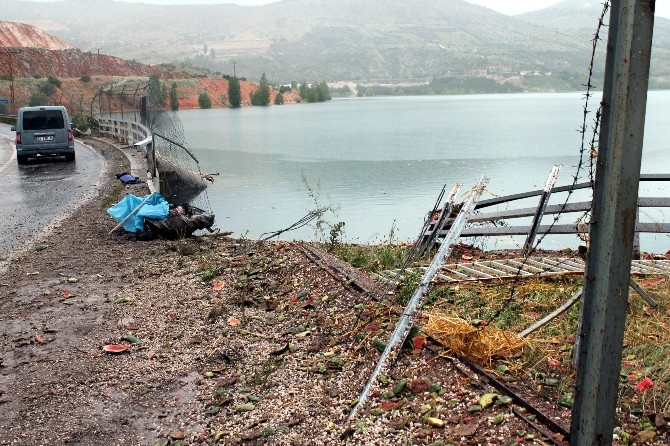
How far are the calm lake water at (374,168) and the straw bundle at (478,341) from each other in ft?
20.8

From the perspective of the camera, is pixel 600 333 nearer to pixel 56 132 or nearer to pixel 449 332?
pixel 449 332

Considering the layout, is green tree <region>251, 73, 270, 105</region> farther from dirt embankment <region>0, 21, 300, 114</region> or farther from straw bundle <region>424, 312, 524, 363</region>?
straw bundle <region>424, 312, 524, 363</region>

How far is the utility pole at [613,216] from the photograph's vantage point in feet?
10.7

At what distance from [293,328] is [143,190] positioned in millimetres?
11613

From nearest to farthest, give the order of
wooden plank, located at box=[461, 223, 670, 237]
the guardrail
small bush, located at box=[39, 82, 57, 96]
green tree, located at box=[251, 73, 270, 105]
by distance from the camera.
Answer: wooden plank, located at box=[461, 223, 670, 237] < the guardrail < small bush, located at box=[39, 82, 57, 96] < green tree, located at box=[251, 73, 270, 105]

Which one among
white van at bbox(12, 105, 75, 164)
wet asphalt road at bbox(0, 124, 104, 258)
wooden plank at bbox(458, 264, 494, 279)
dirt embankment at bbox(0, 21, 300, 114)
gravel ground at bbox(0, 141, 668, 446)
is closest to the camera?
gravel ground at bbox(0, 141, 668, 446)

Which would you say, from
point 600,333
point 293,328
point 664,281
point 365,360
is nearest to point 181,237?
point 293,328

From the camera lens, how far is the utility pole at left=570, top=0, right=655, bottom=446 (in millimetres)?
3250

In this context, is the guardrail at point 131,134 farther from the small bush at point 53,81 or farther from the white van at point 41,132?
the small bush at point 53,81

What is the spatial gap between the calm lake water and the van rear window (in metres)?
6.02

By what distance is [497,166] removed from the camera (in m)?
36.6

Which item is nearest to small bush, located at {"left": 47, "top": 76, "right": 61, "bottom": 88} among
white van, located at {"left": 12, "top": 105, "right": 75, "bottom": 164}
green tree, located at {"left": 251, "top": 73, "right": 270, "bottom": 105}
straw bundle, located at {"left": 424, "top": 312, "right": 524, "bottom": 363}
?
green tree, located at {"left": 251, "top": 73, "right": 270, "bottom": 105}

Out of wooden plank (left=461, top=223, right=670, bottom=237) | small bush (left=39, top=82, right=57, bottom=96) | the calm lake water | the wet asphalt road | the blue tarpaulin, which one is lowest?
the calm lake water

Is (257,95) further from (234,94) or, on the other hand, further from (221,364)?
(221,364)
